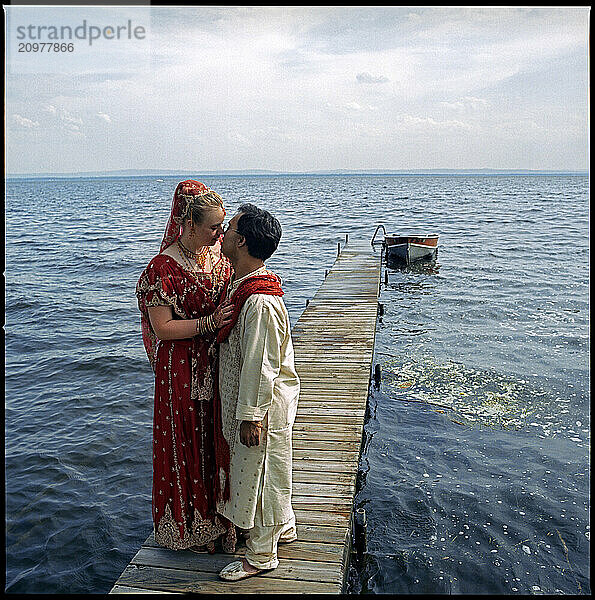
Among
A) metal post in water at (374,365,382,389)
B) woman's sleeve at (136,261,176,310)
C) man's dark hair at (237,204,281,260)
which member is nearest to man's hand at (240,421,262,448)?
woman's sleeve at (136,261,176,310)

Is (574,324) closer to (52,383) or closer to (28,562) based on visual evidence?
(52,383)

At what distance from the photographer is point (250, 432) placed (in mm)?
3088

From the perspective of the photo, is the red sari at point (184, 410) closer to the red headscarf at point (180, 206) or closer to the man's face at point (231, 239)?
the red headscarf at point (180, 206)

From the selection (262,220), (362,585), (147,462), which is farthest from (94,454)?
(262,220)

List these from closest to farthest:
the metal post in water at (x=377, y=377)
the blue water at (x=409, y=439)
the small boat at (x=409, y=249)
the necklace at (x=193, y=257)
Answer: the necklace at (x=193, y=257), the blue water at (x=409, y=439), the metal post in water at (x=377, y=377), the small boat at (x=409, y=249)

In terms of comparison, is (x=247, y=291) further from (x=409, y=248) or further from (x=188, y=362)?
(x=409, y=248)

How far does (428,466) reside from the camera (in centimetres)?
678

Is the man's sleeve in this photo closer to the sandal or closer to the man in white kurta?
the man in white kurta

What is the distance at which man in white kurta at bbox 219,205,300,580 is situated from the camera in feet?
10.0

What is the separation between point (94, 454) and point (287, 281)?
410 inches

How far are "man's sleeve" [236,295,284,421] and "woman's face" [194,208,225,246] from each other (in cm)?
41

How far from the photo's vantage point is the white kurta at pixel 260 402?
3.05 m

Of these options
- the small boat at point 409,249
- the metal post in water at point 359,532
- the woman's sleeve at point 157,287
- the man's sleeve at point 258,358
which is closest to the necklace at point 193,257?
the woman's sleeve at point 157,287

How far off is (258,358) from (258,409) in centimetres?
25
